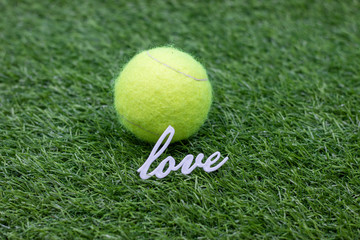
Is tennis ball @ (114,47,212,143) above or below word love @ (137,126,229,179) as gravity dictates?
above

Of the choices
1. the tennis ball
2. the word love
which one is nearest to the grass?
the word love

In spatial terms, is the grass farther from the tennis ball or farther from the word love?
the tennis ball

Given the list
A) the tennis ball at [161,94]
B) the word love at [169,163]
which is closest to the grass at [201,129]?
the word love at [169,163]

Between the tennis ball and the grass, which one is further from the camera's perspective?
the tennis ball

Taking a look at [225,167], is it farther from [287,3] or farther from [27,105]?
[287,3]

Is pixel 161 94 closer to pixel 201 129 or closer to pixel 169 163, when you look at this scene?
pixel 169 163

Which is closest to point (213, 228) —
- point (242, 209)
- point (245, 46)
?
point (242, 209)

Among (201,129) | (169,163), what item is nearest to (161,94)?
(169,163)
